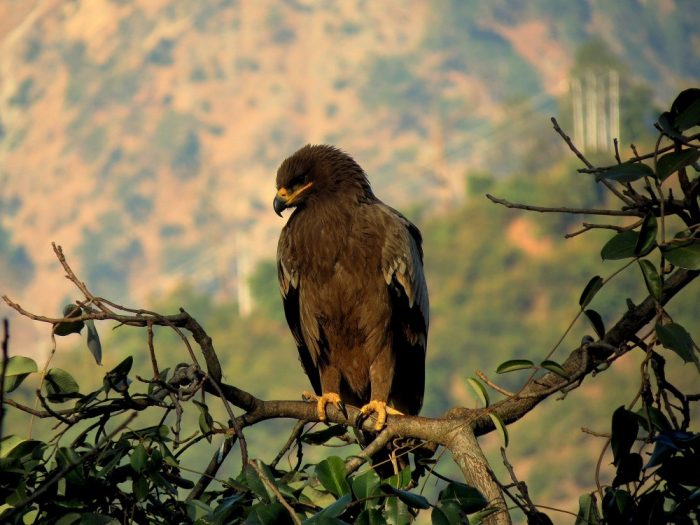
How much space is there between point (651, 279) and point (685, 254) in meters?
0.12

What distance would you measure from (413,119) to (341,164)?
149897 millimetres

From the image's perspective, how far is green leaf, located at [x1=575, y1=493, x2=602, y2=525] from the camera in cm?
285

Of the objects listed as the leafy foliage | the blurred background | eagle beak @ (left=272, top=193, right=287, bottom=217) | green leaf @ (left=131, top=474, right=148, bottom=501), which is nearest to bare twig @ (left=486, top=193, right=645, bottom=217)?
the leafy foliage

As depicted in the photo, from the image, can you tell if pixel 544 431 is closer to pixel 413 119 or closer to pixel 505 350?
pixel 505 350

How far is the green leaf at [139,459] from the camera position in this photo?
117 inches

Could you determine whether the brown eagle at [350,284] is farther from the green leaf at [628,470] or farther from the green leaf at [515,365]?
the green leaf at [628,470]

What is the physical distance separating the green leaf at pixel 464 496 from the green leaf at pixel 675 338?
0.63 m

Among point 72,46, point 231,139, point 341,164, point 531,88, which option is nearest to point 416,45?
point 531,88

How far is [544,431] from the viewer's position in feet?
243

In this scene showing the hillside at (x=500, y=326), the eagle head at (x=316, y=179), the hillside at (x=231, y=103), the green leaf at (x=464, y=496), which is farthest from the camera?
the hillside at (x=231, y=103)

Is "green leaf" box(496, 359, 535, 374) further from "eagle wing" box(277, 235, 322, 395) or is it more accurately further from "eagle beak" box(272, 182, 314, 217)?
"eagle beak" box(272, 182, 314, 217)

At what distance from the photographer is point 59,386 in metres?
3.32

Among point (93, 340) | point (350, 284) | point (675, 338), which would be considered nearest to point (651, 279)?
point (675, 338)

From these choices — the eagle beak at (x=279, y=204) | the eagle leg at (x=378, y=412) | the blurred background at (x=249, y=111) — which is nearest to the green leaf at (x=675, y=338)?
the eagle leg at (x=378, y=412)
